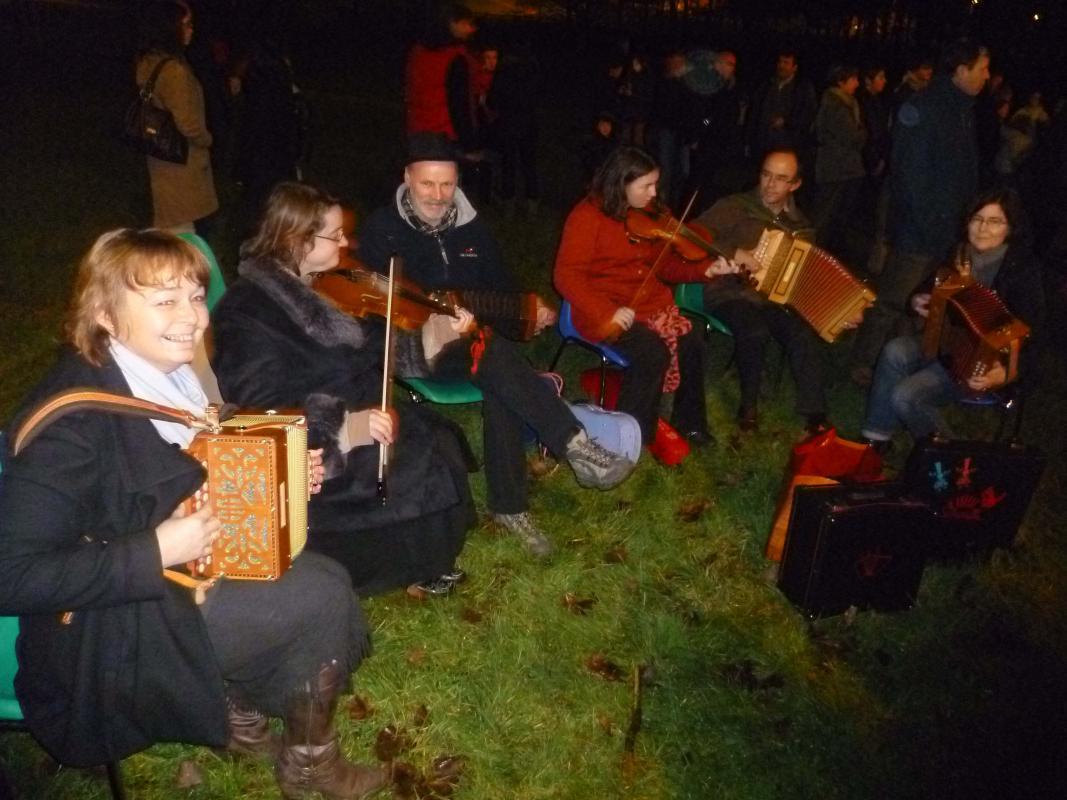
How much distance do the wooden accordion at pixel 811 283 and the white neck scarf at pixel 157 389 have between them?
134 inches

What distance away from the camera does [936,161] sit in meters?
5.12

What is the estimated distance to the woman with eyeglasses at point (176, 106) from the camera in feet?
16.5

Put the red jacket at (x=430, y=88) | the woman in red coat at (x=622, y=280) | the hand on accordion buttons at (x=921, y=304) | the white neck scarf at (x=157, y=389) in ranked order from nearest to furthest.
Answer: the white neck scarf at (x=157, y=389), the woman in red coat at (x=622, y=280), the hand on accordion buttons at (x=921, y=304), the red jacket at (x=430, y=88)

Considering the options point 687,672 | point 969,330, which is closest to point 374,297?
point 687,672

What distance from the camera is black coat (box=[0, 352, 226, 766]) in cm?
174

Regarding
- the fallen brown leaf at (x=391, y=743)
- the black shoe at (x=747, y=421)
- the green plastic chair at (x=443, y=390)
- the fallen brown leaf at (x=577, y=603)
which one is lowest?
the fallen brown leaf at (x=391, y=743)

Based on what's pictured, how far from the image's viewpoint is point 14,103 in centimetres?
1208

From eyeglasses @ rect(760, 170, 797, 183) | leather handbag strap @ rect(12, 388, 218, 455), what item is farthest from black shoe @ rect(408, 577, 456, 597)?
eyeglasses @ rect(760, 170, 797, 183)

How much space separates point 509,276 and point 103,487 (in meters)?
2.64

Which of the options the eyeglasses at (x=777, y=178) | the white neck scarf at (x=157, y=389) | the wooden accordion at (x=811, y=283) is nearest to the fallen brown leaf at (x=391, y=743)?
the white neck scarf at (x=157, y=389)

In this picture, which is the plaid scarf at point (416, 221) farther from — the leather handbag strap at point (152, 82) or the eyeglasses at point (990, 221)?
the eyeglasses at point (990, 221)

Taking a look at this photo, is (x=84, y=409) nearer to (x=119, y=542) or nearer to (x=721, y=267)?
(x=119, y=542)

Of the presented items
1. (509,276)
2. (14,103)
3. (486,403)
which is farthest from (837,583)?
(14,103)

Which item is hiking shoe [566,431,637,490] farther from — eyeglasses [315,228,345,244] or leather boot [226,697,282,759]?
leather boot [226,697,282,759]
